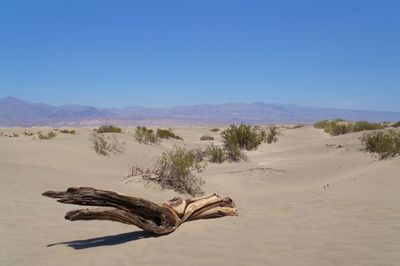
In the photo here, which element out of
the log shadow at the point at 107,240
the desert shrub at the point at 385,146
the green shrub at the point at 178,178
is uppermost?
the desert shrub at the point at 385,146

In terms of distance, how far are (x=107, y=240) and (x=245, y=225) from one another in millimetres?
2171

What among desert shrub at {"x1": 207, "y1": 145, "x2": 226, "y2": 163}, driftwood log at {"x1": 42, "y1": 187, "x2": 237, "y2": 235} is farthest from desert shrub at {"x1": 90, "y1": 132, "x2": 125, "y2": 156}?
driftwood log at {"x1": 42, "y1": 187, "x2": 237, "y2": 235}

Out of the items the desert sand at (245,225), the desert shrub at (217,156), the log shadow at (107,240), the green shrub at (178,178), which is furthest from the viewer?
the desert shrub at (217,156)

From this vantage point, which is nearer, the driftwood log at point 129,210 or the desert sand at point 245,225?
the desert sand at point 245,225

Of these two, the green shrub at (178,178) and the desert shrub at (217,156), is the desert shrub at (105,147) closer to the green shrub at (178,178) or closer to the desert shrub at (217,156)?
the desert shrub at (217,156)

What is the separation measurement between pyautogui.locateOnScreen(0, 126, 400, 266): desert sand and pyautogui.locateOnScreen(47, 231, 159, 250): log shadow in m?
0.01

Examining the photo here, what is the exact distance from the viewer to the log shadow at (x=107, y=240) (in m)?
5.91

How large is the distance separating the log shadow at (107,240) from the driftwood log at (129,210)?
0.78 feet

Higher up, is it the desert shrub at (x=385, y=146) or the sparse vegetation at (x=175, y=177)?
the desert shrub at (x=385, y=146)

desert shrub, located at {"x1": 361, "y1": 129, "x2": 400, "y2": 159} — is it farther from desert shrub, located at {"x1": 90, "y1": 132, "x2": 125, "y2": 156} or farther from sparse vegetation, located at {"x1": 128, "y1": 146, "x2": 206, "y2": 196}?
desert shrub, located at {"x1": 90, "y1": 132, "x2": 125, "y2": 156}

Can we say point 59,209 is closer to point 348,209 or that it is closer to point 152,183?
point 152,183

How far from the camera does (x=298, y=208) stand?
27.0ft

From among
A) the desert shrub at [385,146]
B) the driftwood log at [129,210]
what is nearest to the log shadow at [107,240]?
the driftwood log at [129,210]

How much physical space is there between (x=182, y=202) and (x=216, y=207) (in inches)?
35.1
